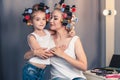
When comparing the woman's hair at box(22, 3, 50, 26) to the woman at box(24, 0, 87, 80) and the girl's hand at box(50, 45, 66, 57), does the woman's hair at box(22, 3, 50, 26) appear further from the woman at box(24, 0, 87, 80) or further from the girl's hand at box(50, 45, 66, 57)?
the girl's hand at box(50, 45, 66, 57)

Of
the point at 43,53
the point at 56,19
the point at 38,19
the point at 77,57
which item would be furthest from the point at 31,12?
the point at 77,57

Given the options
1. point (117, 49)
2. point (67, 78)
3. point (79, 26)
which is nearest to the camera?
point (67, 78)

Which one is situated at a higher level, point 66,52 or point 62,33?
point 62,33

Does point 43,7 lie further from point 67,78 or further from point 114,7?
point 114,7

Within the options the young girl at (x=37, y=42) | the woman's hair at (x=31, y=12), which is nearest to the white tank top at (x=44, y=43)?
the young girl at (x=37, y=42)

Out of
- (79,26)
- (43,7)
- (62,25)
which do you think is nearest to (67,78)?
(62,25)

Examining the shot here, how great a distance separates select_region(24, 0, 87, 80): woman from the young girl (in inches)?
2.2

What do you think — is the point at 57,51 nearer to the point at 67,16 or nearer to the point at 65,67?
the point at 65,67

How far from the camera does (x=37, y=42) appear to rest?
155 cm

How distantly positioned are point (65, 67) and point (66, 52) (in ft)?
0.33

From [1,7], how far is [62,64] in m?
0.67

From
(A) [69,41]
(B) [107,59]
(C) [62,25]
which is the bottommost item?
(B) [107,59]

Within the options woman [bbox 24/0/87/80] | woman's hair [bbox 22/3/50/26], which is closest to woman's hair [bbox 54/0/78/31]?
woman [bbox 24/0/87/80]

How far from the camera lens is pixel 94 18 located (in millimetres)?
2143
